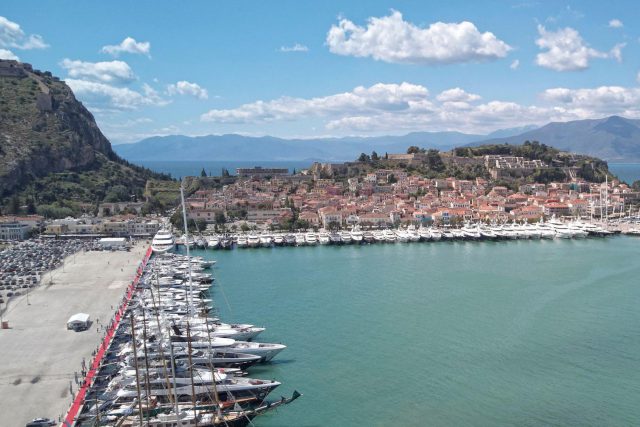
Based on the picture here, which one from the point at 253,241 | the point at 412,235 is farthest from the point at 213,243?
the point at 412,235

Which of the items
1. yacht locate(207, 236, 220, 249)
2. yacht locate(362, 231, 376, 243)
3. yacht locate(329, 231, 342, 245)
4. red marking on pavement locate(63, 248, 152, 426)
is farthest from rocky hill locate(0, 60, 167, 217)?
red marking on pavement locate(63, 248, 152, 426)

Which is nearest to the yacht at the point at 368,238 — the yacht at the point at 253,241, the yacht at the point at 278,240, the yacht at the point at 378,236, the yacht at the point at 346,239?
Answer: the yacht at the point at 378,236

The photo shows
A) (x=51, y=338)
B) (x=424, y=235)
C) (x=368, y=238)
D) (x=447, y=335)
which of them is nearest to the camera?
(x=51, y=338)

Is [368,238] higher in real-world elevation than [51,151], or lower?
lower

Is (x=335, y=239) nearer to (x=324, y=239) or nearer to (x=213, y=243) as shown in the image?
(x=324, y=239)

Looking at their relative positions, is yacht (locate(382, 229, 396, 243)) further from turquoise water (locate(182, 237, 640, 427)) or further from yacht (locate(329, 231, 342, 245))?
turquoise water (locate(182, 237, 640, 427))

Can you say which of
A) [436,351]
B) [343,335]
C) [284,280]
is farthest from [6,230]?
[436,351]
